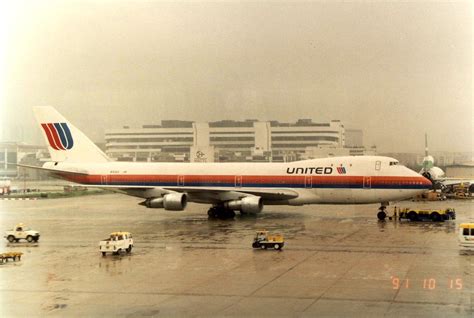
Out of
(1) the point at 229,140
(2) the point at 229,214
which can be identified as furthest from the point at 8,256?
(1) the point at 229,140

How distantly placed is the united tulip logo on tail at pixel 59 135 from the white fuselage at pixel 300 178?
4.50m

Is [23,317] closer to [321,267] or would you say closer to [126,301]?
[126,301]

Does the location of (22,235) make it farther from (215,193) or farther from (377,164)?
(377,164)

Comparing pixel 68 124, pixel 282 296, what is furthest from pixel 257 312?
pixel 68 124

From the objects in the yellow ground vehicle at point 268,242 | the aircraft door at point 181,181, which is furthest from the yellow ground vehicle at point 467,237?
the aircraft door at point 181,181

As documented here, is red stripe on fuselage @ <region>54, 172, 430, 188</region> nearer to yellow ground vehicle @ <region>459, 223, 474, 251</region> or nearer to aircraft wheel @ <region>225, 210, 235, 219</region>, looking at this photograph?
aircraft wheel @ <region>225, 210, 235, 219</region>

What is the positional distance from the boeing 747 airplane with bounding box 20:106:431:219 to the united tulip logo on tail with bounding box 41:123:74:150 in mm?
2806

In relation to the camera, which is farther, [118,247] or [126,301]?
[118,247]

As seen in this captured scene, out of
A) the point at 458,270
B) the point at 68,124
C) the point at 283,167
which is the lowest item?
the point at 458,270

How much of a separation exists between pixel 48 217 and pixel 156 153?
16729mm

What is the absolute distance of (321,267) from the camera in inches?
869

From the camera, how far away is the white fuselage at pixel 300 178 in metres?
39.6

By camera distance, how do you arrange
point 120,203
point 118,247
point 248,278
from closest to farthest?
point 248,278 < point 118,247 < point 120,203
